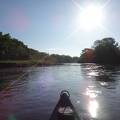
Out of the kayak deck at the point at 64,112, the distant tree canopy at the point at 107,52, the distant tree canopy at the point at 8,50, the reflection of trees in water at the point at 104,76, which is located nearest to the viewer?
the kayak deck at the point at 64,112

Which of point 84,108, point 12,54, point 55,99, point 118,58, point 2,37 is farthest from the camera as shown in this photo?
point 118,58

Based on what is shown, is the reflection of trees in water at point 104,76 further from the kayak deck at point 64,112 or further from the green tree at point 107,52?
the green tree at point 107,52

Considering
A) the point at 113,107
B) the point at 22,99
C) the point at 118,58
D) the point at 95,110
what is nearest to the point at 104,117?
the point at 95,110

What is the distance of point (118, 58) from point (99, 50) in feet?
48.5

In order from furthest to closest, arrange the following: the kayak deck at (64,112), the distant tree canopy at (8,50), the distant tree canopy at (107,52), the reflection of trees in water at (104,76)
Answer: the distant tree canopy at (107,52)
the distant tree canopy at (8,50)
the reflection of trees in water at (104,76)
the kayak deck at (64,112)

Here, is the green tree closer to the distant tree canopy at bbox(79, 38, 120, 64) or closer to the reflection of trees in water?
the distant tree canopy at bbox(79, 38, 120, 64)

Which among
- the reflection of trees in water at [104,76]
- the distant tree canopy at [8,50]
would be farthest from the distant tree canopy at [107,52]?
the reflection of trees in water at [104,76]

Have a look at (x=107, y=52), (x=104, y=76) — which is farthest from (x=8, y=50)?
(x=104, y=76)

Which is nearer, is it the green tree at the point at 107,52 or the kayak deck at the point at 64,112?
the kayak deck at the point at 64,112

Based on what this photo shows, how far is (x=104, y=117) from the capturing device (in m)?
18.5

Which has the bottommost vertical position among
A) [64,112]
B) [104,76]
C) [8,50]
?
[64,112]

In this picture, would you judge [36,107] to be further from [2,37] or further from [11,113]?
[2,37]

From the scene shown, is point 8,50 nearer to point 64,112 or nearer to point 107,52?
point 107,52

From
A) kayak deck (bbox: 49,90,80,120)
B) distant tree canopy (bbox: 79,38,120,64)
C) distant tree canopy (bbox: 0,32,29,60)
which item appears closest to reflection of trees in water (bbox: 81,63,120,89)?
kayak deck (bbox: 49,90,80,120)
